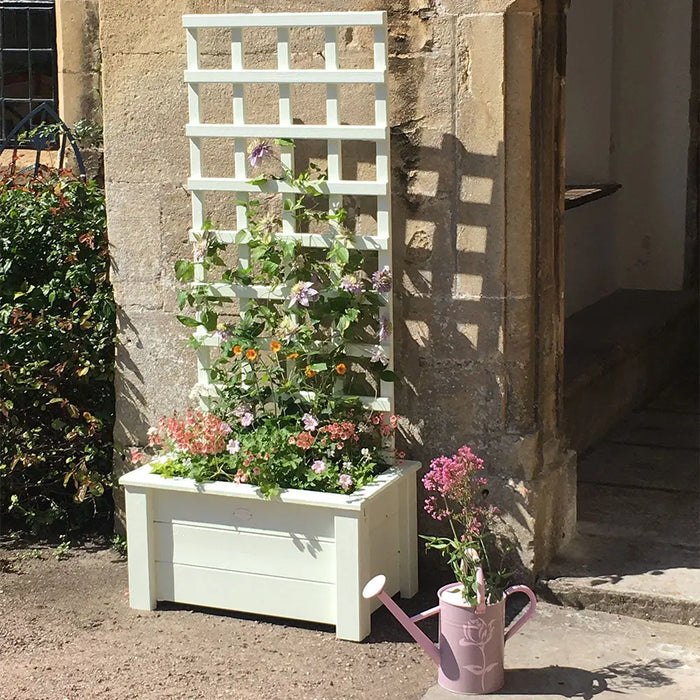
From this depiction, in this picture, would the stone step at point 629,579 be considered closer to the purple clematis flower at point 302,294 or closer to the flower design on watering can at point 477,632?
the flower design on watering can at point 477,632

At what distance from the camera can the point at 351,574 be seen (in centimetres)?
435

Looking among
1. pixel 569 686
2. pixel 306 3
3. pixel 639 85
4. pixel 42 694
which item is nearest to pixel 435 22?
pixel 306 3

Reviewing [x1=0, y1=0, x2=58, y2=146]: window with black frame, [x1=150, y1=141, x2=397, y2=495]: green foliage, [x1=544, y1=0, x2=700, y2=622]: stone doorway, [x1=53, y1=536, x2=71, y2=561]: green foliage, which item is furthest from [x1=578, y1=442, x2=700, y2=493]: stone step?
[x1=0, y1=0, x2=58, y2=146]: window with black frame

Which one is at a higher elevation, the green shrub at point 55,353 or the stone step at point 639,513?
the green shrub at point 55,353

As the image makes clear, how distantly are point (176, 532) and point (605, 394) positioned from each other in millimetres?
2654

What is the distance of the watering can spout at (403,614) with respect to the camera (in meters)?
3.95

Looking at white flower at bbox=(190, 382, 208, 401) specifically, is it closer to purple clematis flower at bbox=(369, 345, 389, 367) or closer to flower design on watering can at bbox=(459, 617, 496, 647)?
purple clematis flower at bbox=(369, 345, 389, 367)

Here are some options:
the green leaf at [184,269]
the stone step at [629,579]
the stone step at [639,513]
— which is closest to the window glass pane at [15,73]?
the green leaf at [184,269]

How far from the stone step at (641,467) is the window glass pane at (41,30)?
3681 millimetres

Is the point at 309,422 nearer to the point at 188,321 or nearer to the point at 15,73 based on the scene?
the point at 188,321

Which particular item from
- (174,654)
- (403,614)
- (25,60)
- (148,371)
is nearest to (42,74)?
(25,60)

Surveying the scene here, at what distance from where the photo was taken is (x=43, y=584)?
502 cm

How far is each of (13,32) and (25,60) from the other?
0.16 meters

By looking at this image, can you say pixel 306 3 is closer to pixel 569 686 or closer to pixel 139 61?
pixel 139 61
